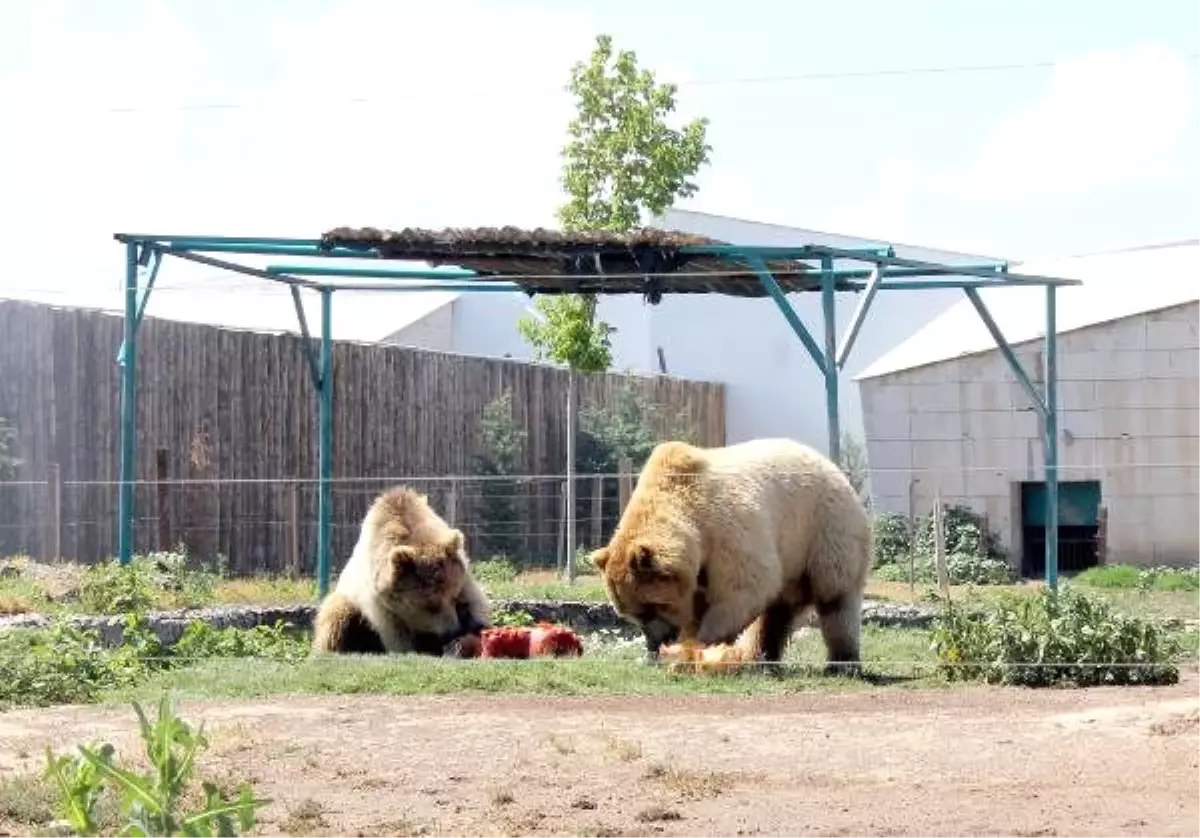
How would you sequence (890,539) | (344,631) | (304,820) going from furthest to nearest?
(890,539) < (344,631) < (304,820)

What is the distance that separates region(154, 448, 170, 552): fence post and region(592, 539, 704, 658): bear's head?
350 inches

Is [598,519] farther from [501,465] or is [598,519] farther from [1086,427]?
[1086,427]

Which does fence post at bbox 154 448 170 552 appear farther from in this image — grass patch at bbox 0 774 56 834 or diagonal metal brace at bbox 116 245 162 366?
grass patch at bbox 0 774 56 834

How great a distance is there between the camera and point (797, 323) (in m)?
16.3

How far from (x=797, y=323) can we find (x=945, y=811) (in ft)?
27.7

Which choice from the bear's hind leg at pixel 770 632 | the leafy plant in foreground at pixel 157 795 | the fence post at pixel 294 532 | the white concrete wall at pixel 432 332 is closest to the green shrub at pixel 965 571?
the fence post at pixel 294 532

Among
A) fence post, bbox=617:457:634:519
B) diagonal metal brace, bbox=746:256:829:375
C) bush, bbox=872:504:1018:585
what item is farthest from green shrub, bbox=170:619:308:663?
bush, bbox=872:504:1018:585

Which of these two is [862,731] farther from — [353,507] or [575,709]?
[353,507]

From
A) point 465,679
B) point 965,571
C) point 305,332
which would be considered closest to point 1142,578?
point 965,571

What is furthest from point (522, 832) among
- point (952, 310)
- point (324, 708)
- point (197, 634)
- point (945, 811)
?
point (952, 310)

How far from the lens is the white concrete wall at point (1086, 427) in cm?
2697

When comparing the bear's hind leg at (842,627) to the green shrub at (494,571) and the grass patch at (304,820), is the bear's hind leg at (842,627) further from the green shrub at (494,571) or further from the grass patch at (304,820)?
the green shrub at (494,571)

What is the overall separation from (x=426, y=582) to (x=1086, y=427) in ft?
49.9

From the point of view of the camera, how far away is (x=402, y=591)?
49.1ft
